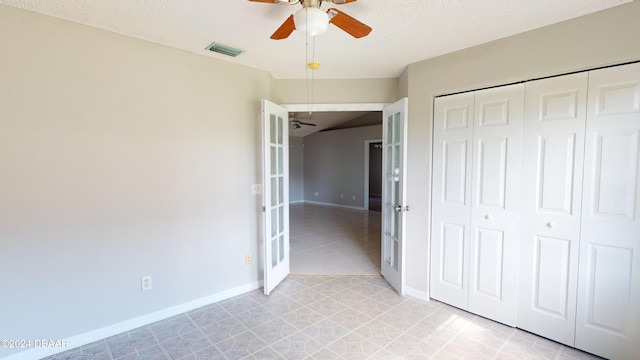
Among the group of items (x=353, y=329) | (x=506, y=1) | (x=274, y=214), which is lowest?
(x=353, y=329)

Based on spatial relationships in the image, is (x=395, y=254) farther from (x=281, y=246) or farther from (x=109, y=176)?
(x=109, y=176)

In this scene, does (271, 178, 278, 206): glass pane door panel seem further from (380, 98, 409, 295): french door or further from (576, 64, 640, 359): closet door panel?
(576, 64, 640, 359): closet door panel

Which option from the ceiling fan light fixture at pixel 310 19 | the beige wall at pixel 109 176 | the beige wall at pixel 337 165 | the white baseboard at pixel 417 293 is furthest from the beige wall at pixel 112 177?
the beige wall at pixel 337 165

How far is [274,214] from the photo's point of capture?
3.18 metres

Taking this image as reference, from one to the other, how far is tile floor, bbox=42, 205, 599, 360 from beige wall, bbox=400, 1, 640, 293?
533 millimetres

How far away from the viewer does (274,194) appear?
3.18 m

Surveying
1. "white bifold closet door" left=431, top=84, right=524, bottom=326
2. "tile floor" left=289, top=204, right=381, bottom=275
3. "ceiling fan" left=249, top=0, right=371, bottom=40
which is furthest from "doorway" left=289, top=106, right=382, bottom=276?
"ceiling fan" left=249, top=0, right=371, bottom=40

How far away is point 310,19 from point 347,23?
10.0 inches

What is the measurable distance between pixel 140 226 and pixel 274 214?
129 cm

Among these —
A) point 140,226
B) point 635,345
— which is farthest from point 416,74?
point 140,226

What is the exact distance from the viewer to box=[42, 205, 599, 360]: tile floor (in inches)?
81.8

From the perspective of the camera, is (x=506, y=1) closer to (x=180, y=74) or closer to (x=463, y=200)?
(x=463, y=200)

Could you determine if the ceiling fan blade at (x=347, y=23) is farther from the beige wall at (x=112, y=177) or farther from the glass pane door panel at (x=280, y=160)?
the glass pane door panel at (x=280, y=160)

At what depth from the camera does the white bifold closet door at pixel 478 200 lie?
94.0 inches
